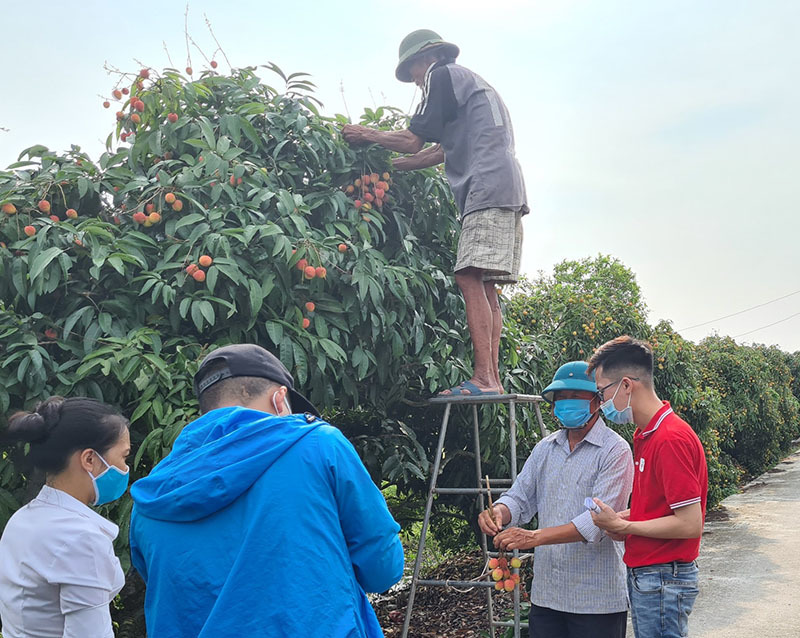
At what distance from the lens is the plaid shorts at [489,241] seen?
4.64 metres

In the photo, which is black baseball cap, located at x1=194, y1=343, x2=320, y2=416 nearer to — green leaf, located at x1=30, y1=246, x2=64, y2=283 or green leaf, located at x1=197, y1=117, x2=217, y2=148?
green leaf, located at x1=30, y1=246, x2=64, y2=283

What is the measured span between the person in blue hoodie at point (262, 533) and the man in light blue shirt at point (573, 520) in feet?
4.98

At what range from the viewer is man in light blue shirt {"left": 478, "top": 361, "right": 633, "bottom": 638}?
3.24 meters

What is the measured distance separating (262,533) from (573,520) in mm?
1799

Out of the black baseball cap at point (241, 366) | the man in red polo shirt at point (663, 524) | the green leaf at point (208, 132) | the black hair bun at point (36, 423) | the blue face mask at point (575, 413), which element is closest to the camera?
the black baseball cap at point (241, 366)

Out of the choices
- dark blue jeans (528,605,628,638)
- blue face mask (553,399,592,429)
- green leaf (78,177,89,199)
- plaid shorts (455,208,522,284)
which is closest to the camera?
dark blue jeans (528,605,628,638)

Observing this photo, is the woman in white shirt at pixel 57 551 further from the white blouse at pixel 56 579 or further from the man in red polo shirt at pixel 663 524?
the man in red polo shirt at pixel 663 524

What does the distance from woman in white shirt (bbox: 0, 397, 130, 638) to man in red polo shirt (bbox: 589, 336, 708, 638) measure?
5.84 ft

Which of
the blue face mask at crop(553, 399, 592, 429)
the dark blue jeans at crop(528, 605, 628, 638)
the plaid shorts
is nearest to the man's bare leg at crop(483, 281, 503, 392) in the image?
the plaid shorts

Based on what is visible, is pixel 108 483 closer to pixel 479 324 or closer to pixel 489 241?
pixel 479 324

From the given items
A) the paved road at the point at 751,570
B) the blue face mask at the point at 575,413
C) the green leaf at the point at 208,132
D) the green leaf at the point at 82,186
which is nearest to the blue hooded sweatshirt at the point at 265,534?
the blue face mask at the point at 575,413

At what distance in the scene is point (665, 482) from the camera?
298 centimetres

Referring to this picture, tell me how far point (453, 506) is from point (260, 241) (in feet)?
10.8

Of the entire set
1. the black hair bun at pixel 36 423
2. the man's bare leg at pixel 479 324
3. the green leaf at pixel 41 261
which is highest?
the green leaf at pixel 41 261
